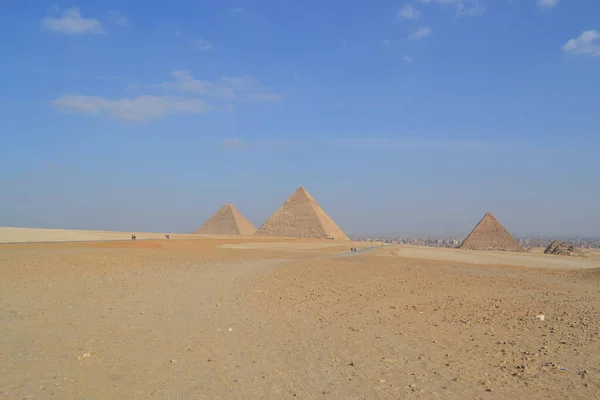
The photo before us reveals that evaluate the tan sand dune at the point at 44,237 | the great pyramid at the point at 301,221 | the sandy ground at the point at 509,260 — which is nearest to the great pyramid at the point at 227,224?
the great pyramid at the point at 301,221

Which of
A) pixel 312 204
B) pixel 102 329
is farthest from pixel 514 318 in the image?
pixel 312 204

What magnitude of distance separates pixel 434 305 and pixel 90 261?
14.0 metres

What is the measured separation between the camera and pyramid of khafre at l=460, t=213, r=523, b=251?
62.5 meters

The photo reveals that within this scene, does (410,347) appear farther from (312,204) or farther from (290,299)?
(312,204)

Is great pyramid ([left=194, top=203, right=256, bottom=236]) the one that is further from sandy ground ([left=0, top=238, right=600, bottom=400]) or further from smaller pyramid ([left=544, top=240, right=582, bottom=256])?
sandy ground ([left=0, top=238, right=600, bottom=400])

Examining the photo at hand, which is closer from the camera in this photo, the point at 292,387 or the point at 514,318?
the point at 292,387

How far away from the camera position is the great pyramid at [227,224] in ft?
334

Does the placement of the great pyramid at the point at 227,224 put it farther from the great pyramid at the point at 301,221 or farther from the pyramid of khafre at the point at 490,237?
the pyramid of khafre at the point at 490,237

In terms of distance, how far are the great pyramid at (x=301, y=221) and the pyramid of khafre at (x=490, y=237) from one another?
27516 mm

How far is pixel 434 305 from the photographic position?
11102 mm

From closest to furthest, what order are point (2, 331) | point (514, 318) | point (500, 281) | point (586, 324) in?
point (2, 331), point (586, 324), point (514, 318), point (500, 281)

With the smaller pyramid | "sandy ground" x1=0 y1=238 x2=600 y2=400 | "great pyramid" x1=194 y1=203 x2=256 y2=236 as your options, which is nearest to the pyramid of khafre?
the smaller pyramid

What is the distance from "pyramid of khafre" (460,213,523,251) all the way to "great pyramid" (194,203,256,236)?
1967 inches

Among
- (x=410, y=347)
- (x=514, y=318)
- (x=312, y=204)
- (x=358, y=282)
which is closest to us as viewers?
(x=410, y=347)
